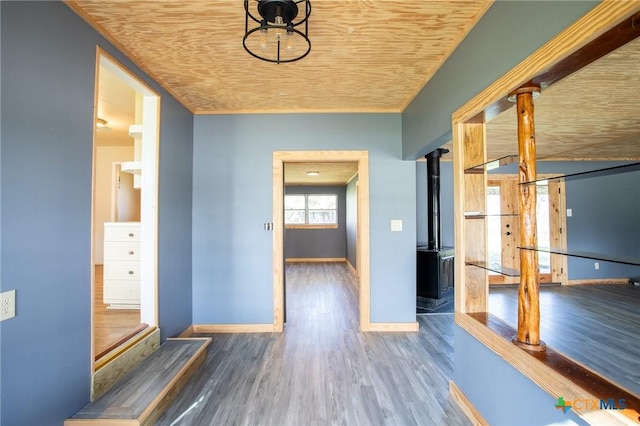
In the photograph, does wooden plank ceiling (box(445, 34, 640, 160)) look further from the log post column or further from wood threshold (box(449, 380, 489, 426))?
wood threshold (box(449, 380, 489, 426))

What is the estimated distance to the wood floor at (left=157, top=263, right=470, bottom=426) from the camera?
1.76 meters

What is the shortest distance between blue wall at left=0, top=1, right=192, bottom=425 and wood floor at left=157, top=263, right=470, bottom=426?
735 mm

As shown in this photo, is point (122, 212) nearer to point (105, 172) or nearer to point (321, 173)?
point (105, 172)

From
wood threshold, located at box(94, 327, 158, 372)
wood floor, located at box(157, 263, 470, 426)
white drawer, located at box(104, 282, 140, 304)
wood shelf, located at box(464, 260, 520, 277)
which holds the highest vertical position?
wood shelf, located at box(464, 260, 520, 277)

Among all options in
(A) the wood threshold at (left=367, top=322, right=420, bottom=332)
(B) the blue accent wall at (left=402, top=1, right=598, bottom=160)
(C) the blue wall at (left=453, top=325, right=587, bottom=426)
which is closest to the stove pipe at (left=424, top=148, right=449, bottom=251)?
(A) the wood threshold at (left=367, top=322, right=420, bottom=332)

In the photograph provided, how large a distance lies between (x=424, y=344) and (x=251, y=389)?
69.0 inches

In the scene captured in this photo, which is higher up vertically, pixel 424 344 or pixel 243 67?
pixel 243 67

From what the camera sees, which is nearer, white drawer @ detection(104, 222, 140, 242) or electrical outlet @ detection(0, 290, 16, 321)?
electrical outlet @ detection(0, 290, 16, 321)

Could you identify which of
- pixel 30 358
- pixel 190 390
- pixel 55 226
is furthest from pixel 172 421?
pixel 55 226

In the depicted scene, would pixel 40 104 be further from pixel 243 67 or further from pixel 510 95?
pixel 510 95

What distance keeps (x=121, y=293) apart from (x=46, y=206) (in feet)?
7.13

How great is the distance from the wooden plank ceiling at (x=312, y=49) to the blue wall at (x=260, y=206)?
304mm

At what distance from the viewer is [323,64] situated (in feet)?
6.95

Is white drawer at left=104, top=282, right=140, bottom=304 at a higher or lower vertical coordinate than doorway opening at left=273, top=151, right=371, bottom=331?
lower
